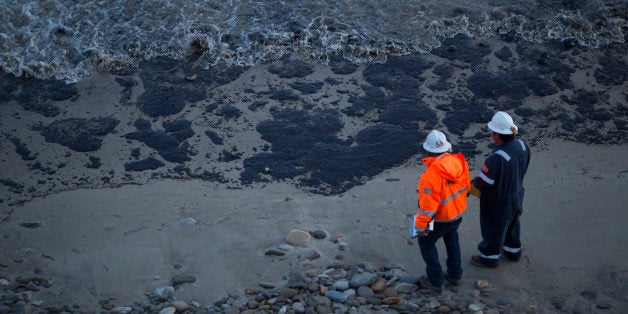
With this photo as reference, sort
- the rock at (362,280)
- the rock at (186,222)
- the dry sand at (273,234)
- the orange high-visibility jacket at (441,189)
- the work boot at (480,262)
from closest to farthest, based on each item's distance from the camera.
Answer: the orange high-visibility jacket at (441,189)
the rock at (362,280)
the dry sand at (273,234)
the work boot at (480,262)
the rock at (186,222)

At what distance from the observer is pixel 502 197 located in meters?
5.52

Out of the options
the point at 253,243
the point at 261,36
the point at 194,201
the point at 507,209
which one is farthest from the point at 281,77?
the point at 507,209

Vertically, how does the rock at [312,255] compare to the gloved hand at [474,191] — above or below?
below

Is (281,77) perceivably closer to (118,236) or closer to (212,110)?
(212,110)

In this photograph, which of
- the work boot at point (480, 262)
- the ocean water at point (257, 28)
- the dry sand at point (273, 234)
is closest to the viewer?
the dry sand at point (273, 234)

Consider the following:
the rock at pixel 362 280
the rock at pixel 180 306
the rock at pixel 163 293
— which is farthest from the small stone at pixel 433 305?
the rock at pixel 163 293

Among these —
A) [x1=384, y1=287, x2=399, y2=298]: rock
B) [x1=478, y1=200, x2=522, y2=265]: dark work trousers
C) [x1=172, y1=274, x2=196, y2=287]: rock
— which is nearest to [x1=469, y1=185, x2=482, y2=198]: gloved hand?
[x1=478, y1=200, x2=522, y2=265]: dark work trousers

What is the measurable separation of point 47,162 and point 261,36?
3.79 meters

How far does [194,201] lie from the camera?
275 inches

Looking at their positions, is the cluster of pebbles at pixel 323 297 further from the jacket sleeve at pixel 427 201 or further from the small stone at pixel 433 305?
the jacket sleeve at pixel 427 201

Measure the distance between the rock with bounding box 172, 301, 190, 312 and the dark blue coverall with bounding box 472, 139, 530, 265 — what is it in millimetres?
2742

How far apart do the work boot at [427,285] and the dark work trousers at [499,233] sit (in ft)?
1.98

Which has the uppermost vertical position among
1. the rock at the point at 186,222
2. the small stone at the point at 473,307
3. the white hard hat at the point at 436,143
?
the white hard hat at the point at 436,143

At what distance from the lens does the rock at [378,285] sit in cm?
559
